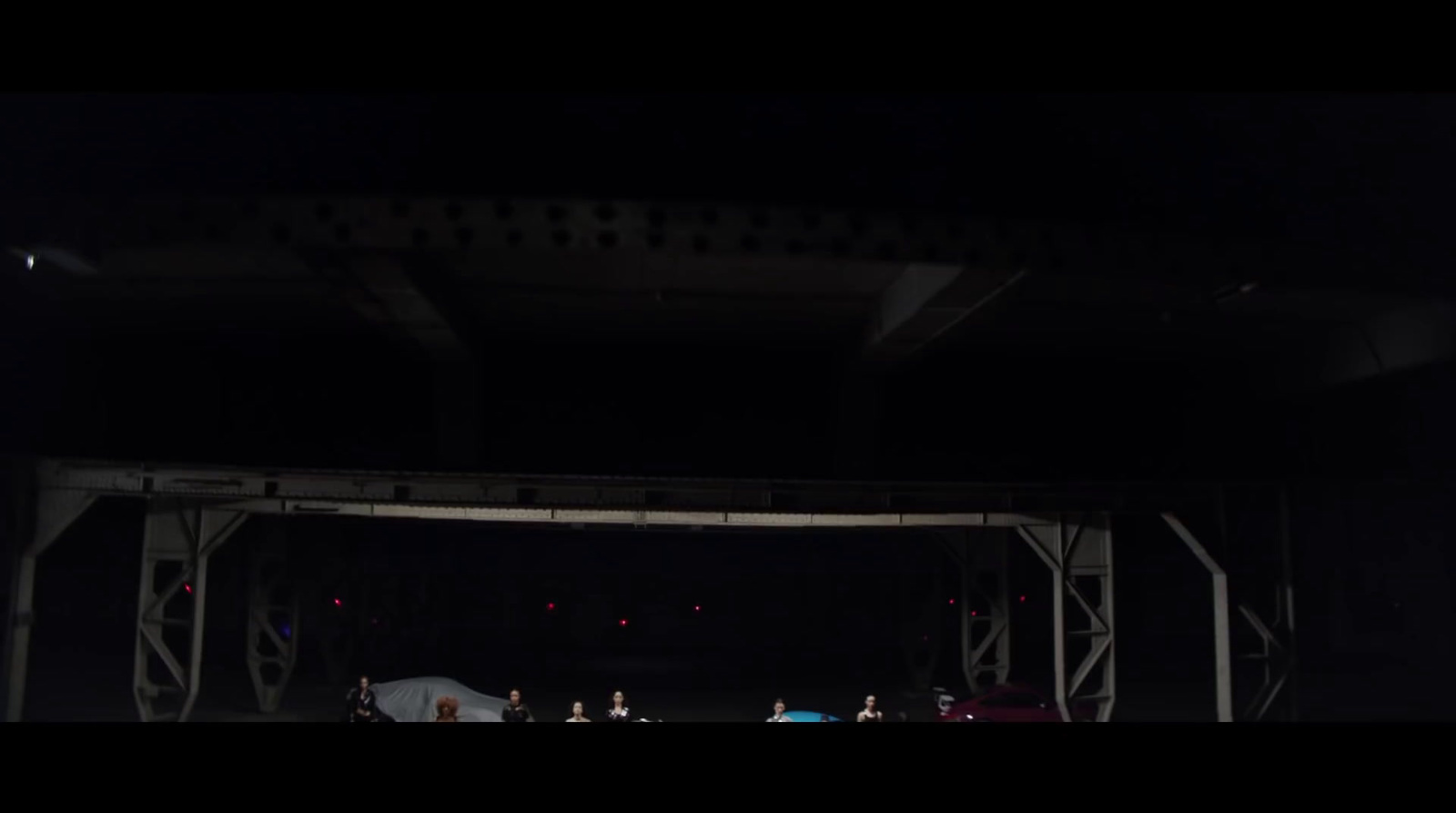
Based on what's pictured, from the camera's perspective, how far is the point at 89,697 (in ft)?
61.8

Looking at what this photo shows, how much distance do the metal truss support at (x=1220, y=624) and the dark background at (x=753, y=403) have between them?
1.07 metres

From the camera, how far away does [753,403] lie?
48.2 ft

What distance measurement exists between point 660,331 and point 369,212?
221 inches

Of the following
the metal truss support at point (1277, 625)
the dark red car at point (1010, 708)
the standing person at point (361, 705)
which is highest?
the metal truss support at point (1277, 625)

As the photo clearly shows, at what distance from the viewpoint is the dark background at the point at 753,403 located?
8.37 metres

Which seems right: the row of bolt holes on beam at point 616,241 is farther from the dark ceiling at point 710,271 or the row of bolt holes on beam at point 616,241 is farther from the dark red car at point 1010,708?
the dark red car at point 1010,708

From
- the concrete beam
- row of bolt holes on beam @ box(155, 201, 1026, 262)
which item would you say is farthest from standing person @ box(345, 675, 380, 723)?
the concrete beam


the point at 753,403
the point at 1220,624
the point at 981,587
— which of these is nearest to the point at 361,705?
the point at 753,403

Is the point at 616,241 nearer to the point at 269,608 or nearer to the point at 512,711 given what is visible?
the point at 512,711

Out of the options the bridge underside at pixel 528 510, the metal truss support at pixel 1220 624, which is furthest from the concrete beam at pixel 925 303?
the metal truss support at pixel 1220 624

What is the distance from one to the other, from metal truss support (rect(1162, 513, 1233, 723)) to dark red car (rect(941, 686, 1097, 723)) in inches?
85.1

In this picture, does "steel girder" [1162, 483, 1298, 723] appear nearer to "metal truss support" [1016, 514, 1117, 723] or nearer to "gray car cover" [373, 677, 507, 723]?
"metal truss support" [1016, 514, 1117, 723]

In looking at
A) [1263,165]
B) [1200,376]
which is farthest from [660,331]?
[1200,376]

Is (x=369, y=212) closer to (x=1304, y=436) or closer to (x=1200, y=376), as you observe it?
(x=1200, y=376)
